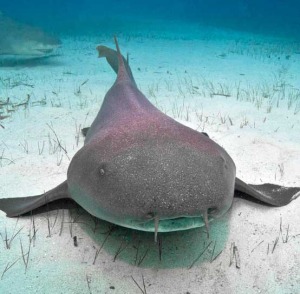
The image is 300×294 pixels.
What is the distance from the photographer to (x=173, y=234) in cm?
307

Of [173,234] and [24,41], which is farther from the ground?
[24,41]

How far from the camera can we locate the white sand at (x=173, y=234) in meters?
2.64

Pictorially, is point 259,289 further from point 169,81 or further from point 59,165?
point 169,81

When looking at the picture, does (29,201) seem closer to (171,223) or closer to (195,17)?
(171,223)

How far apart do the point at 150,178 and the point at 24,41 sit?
11.6 m

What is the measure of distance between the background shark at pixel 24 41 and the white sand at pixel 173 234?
2.13 m

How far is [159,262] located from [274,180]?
207 centimetres

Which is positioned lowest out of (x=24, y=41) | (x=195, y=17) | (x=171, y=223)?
(x=171, y=223)

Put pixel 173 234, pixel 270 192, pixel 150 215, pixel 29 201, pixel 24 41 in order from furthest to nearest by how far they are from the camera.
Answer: pixel 24 41 < pixel 270 192 < pixel 29 201 < pixel 173 234 < pixel 150 215

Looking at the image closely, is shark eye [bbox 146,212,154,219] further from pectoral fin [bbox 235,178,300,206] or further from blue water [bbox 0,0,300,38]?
blue water [bbox 0,0,300,38]

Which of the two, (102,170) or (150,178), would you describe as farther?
(102,170)

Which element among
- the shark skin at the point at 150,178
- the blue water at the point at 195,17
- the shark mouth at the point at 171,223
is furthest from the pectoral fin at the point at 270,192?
the blue water at the point at 195,17

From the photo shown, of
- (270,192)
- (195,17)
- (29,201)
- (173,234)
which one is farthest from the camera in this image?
(195,17)

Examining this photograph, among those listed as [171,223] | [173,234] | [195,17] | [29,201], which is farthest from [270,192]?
[195,17]
